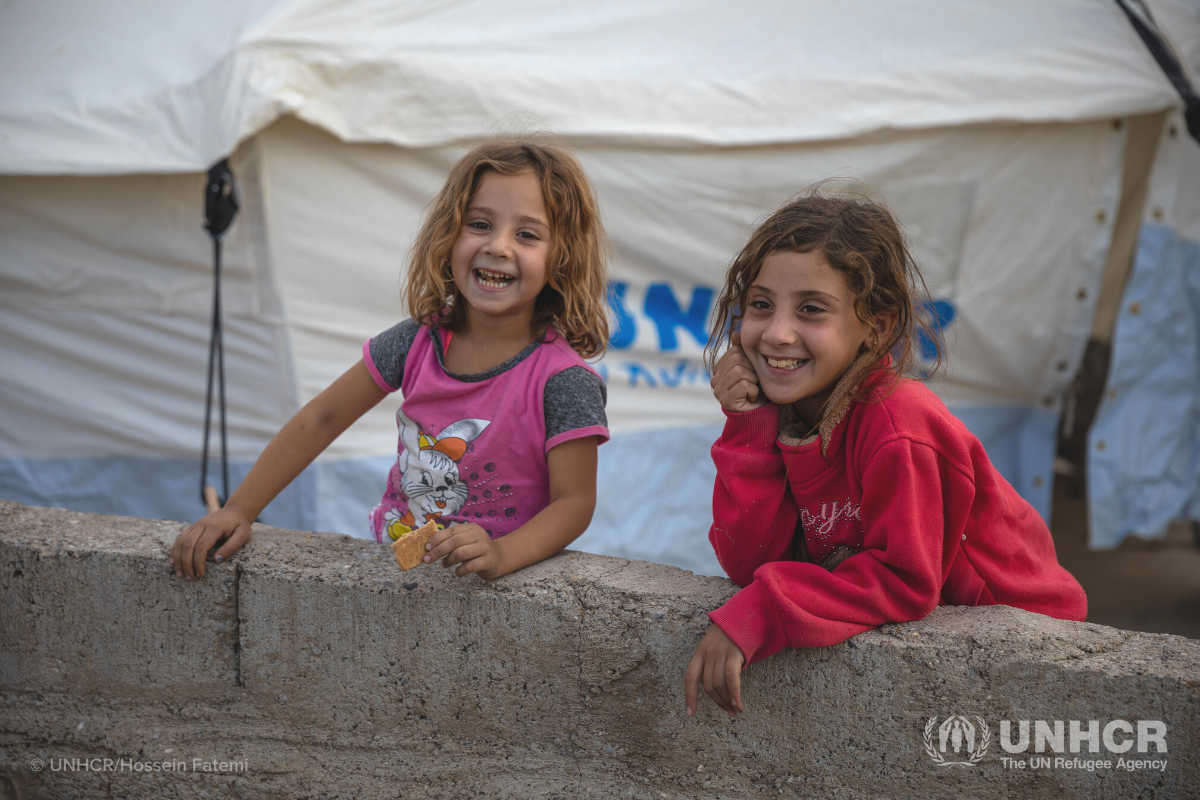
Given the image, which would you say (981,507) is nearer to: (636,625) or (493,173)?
(636,625)

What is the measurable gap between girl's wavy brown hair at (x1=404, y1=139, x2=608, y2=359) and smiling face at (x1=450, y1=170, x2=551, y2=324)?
0.8 inches

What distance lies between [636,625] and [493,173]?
82 centimetres

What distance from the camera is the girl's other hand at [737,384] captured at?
129cm

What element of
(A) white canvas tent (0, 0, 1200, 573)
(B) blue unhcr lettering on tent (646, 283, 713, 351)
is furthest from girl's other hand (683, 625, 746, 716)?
(B) blue unhcr lettering on tent (646, 283, 713, 351)

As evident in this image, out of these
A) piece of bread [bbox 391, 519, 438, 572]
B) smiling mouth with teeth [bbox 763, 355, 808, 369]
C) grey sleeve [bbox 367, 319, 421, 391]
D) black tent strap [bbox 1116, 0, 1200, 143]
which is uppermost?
black tent strap [bbox 1116, 0, 1200, 143]

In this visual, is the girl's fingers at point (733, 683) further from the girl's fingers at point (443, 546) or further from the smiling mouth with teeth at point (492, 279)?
the smiling mouth with teeth at point (492, 279)

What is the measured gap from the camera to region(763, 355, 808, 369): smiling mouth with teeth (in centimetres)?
128

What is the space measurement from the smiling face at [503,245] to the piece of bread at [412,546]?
0.43 meters

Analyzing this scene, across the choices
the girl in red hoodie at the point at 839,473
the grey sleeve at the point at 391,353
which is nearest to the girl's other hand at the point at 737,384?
the girl in red hoodie at the point at 839,473

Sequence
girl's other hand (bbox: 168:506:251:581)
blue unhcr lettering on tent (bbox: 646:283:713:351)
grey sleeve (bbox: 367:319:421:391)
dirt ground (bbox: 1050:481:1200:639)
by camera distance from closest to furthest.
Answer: girl's other hand (bbox: 168:506:251:581) → grey sleeve (bbox: 367:319:421:391) → blue unhcr lettering on tent (bbox: 646:283:713:351) → dirt ground (bbox: 1050:481:1200:639)

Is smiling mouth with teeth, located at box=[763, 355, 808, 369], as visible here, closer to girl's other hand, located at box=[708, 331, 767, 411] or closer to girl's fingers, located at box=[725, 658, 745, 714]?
girl's other hand, located at box=[708, 331, 767, 411]

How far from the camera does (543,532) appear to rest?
1416mm

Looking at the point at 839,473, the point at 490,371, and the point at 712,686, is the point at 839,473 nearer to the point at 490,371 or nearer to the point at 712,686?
the point at 712,686

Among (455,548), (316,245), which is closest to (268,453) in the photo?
(455,548)
